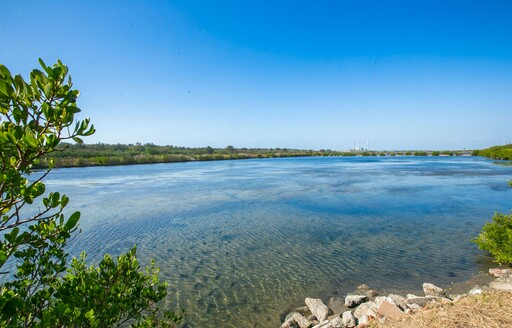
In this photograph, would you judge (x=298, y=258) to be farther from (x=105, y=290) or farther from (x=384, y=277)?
(x=105, y=290)

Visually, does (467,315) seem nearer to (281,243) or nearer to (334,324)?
(334,324)

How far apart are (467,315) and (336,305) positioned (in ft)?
11.5

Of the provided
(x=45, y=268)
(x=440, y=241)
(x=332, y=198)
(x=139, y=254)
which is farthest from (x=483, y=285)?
(x=332, y=198)

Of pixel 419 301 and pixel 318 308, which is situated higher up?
pixel 419 301

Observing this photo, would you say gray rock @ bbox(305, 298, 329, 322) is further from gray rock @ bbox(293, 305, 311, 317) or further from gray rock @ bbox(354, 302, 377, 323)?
gray rock @ bbox(354, 302, 377, 323)

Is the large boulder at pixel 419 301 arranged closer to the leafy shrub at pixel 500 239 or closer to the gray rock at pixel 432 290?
the gray rock at pixel 432 290

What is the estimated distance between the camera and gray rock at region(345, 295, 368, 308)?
25.5 feet

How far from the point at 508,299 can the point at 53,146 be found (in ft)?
26.7

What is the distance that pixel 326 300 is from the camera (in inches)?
329

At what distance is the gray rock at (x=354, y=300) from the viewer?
25.5 feet

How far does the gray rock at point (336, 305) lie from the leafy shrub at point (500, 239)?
6674mm

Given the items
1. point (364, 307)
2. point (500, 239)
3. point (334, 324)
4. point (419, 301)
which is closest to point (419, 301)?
point (419, 301)

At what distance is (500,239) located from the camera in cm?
1027

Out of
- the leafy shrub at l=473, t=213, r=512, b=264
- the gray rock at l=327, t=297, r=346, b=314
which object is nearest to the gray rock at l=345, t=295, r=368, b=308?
the gray rock at l=327, t=297, r=346, b=314
